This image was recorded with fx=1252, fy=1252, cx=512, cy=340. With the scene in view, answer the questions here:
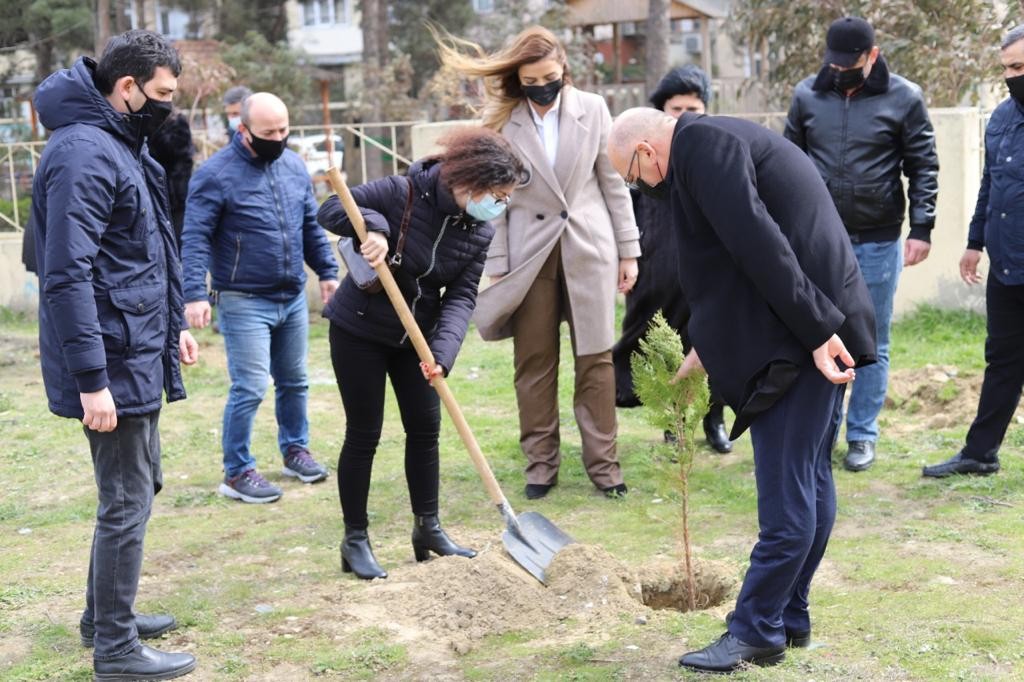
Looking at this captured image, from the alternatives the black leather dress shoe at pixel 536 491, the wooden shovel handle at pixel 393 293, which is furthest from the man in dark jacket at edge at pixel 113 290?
the black leather dress shoe at pixel 536 491

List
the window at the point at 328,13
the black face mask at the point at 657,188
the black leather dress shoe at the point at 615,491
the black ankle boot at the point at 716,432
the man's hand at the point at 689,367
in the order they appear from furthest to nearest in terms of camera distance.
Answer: the window at the point at 328,13
the black ankle boot at the point at 716,432
the black leather dress shoe at the point at 615,491
the man's hand at the point at 689,367
the black face mask at the point at 657,188

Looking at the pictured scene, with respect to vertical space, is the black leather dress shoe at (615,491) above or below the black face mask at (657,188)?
below

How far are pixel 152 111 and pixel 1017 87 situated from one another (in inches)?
156

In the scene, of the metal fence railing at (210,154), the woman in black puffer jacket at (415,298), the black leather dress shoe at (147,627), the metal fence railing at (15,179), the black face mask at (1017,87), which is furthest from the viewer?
the metal fence railing at (15,179)

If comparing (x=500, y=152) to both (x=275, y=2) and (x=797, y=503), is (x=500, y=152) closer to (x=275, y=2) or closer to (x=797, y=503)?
(x=797, y=503)

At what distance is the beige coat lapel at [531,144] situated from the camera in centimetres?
613

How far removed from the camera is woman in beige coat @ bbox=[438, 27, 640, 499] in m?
6.14

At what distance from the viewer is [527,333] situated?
20.7ft

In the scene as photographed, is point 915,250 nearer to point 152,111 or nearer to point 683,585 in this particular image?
point 683,585

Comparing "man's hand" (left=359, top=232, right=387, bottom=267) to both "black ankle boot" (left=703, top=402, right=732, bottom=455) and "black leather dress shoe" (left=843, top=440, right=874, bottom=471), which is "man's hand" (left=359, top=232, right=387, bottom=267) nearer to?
"black ankle boot" (left=703, top=402, right=732, bottom=455)

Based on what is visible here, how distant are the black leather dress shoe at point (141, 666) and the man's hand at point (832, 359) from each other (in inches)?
93.6

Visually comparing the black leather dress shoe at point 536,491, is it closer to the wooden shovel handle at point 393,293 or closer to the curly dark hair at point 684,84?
the wooden shovel handle at point 393,293

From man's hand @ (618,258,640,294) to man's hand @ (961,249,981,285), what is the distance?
5.56 ft

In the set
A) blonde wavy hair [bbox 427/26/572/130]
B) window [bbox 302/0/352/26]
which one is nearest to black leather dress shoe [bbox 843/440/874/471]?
blonde wavy hair [bbox 427/26/572/130]
